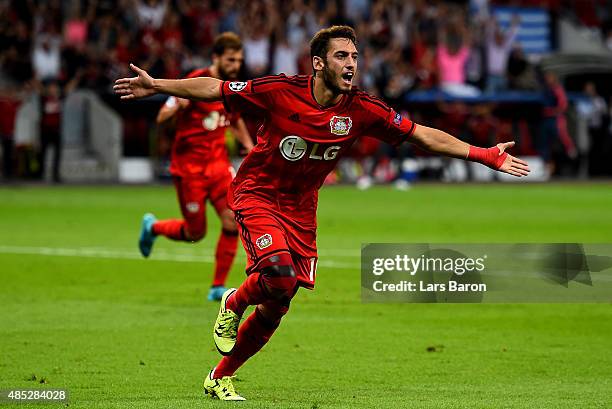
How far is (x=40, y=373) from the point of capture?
870cm

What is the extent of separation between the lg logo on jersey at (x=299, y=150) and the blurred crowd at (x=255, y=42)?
22.2 metres

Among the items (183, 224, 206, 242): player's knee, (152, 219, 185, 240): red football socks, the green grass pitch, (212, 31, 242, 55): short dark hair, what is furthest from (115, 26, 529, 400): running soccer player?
(152, 219, 185, 240): red football socks

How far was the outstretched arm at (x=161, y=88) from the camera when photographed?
782cm

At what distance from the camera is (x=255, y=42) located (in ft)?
103

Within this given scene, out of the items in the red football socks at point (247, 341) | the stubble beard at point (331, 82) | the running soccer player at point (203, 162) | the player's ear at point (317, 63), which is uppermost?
the player's ear at point (317, 63)

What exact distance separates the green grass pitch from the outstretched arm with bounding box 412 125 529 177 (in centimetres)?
147

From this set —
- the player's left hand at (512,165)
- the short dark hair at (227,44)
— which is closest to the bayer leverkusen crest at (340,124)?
the player's left hand at (512,165)

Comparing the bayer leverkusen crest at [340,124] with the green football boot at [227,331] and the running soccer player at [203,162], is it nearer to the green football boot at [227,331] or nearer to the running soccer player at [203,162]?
the green football boot at [227,331]

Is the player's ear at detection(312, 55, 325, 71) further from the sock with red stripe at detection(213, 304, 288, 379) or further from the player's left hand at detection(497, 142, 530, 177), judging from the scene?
the sock with red stripe at detection(213, 304, 288, 379)

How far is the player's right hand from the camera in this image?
7.82 m

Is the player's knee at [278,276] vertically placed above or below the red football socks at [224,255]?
above

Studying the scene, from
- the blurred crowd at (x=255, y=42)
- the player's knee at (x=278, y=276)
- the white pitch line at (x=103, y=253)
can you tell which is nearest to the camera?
the player's knee at (x=278, y=276)

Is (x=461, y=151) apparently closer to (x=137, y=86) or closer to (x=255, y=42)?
(x=137, y=86)

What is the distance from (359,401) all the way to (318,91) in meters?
1.97
